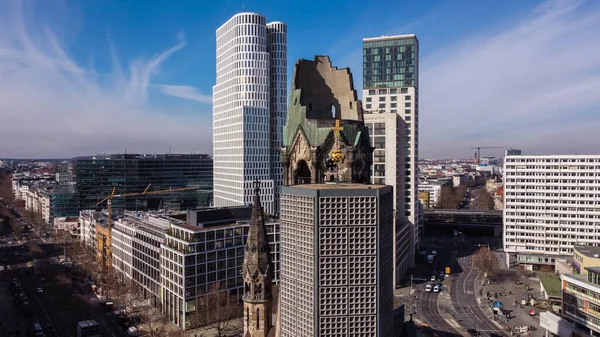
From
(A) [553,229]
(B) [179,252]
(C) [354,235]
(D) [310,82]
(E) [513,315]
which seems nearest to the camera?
(C) [354,235]

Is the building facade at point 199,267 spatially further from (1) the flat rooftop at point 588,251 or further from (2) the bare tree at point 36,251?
(2) the bare tree at point 36,251

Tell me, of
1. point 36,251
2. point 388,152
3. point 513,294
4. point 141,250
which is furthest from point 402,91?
point 36,251

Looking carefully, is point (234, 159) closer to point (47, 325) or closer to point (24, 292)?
point (24, 292)

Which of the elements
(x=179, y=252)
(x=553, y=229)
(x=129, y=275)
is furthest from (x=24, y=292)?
(x=553, y=229)

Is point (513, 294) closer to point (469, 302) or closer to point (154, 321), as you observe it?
point (469, 302)

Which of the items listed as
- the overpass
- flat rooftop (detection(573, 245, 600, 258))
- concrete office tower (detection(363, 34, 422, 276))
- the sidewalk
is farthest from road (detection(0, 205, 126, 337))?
the overpass

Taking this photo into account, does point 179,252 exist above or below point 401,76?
below

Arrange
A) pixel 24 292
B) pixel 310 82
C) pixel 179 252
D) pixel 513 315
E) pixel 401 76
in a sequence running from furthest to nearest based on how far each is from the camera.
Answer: pixel 401 76 → pixel 24 292 → pixel 513 315 → pixel 179 252 → pixel 310 82

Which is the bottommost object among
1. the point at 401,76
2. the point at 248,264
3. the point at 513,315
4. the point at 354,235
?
the point at 513,315

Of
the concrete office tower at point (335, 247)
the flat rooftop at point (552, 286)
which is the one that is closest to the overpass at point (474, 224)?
the flat rooftop at point (552, 286)
